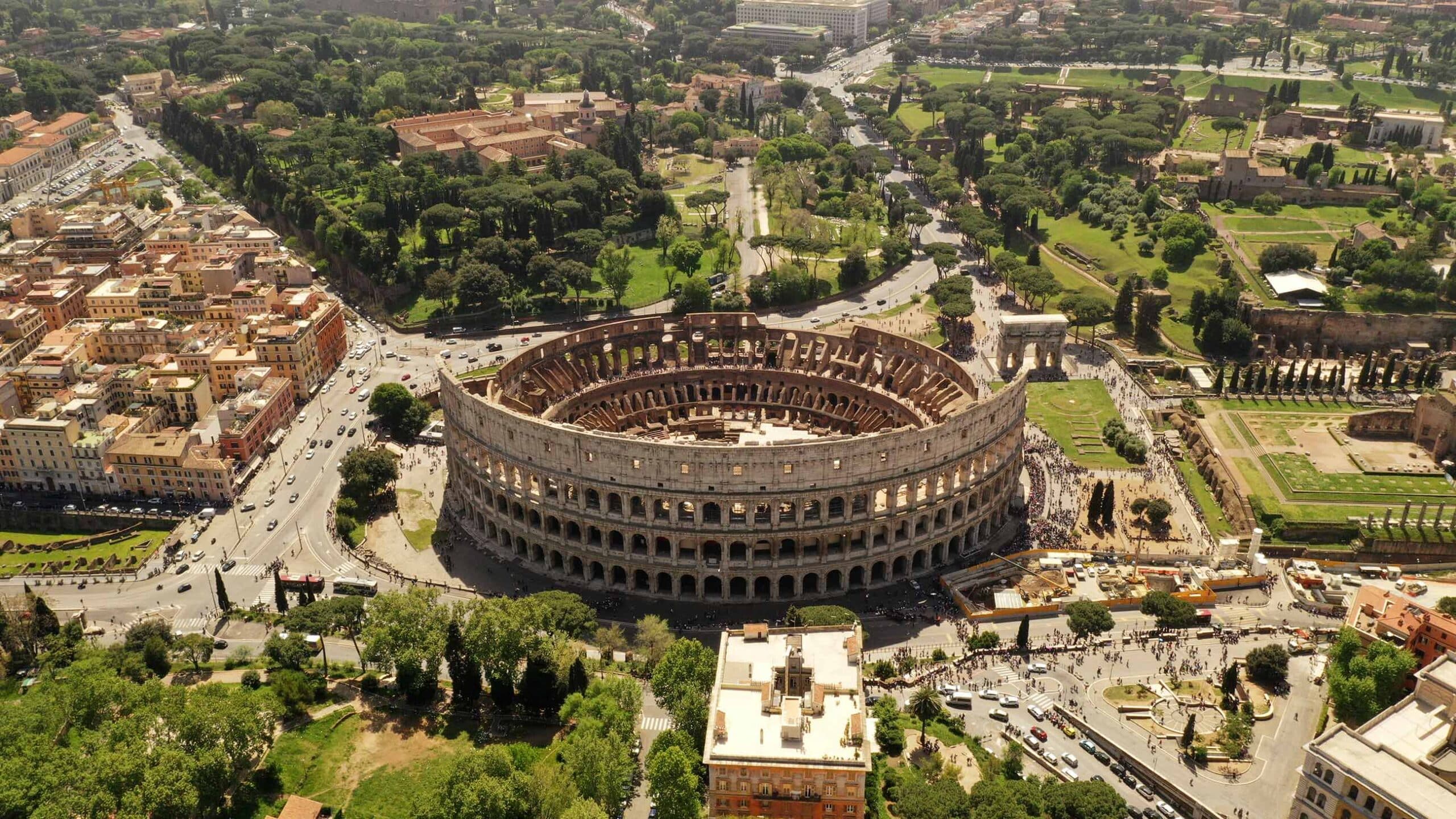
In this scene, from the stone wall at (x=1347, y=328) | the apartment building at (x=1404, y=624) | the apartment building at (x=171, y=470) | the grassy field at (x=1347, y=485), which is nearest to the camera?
the apartment building at (x=1404, y=624)

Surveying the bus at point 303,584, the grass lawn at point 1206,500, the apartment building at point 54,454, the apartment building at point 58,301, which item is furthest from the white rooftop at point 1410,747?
the apartment building at point 58,301

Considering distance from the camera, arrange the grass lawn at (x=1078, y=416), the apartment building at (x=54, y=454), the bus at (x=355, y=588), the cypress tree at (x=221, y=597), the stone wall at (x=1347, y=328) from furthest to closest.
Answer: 1. the stone wall at (x=1347, y=328)
2. the grass lawn at (x=1078, y=416)
3. the apartment building at (x=54, y=454)
4. the bus at (x=355, y=588)
5. the cypress tree at (x=221, y=597)

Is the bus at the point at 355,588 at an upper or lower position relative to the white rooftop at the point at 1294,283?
lower

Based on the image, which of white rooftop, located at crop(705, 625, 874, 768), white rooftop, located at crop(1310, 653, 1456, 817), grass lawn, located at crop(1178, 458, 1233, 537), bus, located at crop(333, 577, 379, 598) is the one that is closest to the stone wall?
grass lawn, located at crop(1178, 458, 1233, 537)

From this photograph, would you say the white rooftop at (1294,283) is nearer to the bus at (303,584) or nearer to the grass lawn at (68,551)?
the bus at (303,584)

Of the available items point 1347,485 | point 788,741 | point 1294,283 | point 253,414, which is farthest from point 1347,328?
point 253,414
